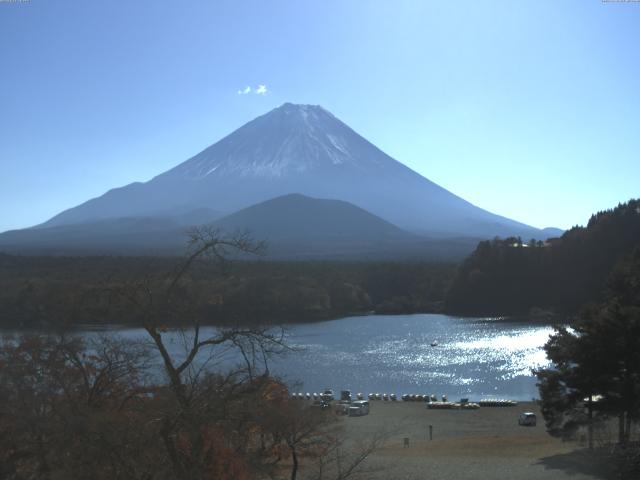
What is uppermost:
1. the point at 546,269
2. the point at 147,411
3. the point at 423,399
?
the point at 546,269

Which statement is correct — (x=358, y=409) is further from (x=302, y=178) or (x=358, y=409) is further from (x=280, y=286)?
(x=302, y=178)

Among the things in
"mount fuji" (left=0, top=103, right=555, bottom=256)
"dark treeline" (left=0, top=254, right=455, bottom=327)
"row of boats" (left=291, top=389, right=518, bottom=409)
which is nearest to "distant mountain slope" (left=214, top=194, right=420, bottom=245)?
"mount fuji" (left=0, top=103, right=555, bottom=256)

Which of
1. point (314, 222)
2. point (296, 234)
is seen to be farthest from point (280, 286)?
point (314, 222)

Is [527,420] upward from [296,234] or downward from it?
downward

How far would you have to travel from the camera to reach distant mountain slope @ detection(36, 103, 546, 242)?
319ft

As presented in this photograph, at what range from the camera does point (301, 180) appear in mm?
99875

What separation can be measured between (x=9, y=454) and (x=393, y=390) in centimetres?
1346

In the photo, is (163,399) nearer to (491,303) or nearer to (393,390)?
(393,390)

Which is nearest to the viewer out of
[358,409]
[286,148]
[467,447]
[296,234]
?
[467,447]

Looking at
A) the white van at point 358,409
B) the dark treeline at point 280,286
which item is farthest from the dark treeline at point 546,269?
the white van at point 358,409

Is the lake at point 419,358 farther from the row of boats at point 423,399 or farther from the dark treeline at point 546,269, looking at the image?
the dark treeline at point 546,269

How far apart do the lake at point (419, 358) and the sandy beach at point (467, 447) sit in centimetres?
192

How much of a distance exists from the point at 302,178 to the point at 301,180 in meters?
0.78

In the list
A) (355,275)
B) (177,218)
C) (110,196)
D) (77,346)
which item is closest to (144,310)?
(77,346)
